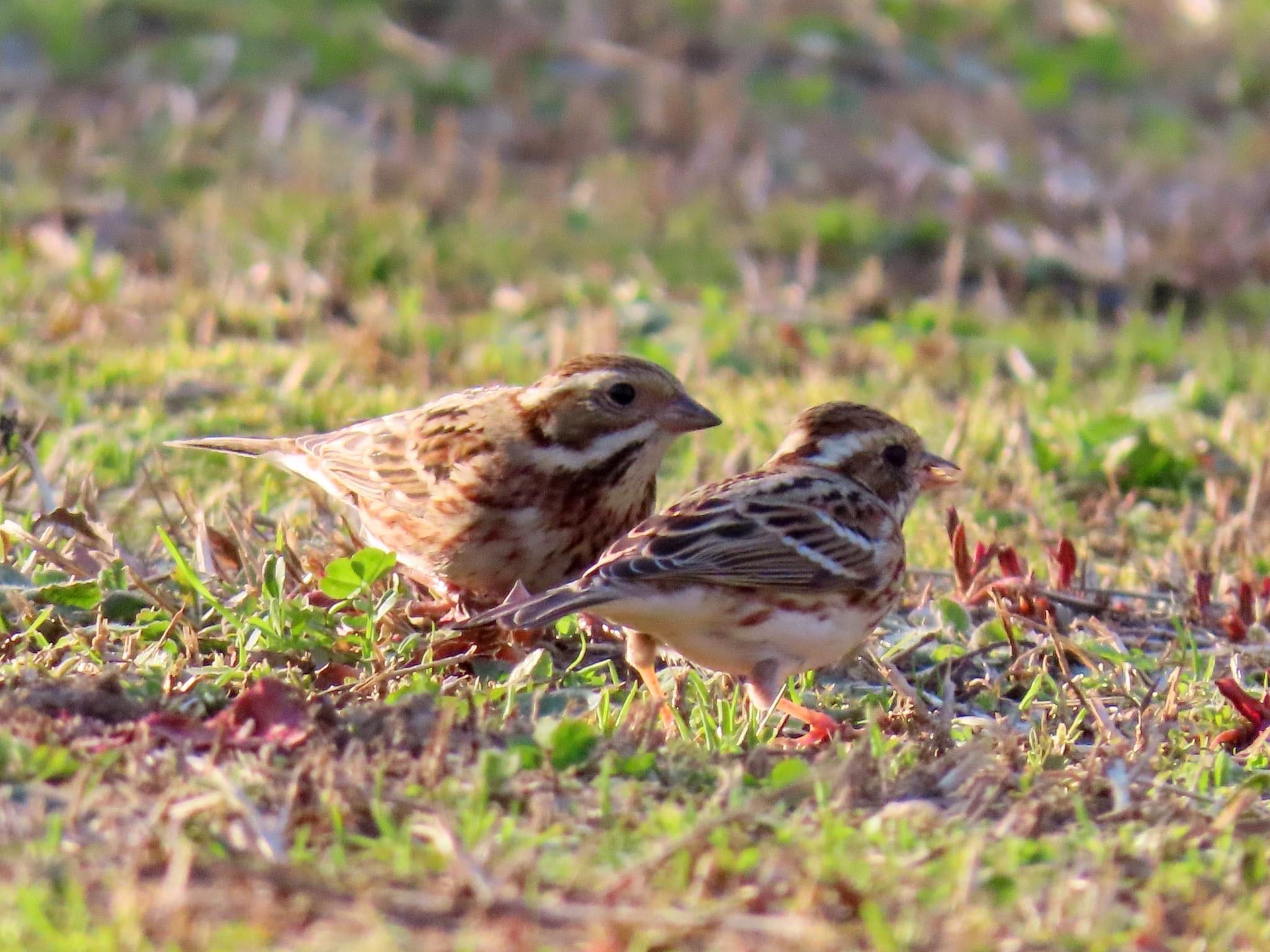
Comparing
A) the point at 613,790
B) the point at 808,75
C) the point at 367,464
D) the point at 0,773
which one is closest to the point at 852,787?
the point at 613,790

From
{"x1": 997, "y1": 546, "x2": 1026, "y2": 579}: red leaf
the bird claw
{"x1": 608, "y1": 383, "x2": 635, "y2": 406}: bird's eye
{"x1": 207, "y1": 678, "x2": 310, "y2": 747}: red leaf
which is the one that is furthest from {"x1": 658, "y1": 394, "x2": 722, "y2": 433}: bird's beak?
{"x1": 207, "y1": 678, "x2": 310, "y2": 747}: red leaf

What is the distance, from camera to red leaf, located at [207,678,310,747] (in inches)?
174

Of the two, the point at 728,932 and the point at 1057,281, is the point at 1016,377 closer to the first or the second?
the point at 1057,281

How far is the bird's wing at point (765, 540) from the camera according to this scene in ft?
17.2

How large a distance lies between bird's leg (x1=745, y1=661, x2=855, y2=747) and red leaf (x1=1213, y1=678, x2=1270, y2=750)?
3.18 feet

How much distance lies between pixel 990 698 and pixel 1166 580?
56.4 inches

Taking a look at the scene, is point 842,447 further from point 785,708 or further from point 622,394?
point 785,708

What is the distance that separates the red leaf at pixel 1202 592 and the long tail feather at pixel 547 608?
222 cm

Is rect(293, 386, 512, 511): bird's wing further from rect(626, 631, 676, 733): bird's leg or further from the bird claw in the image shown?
the bird claw

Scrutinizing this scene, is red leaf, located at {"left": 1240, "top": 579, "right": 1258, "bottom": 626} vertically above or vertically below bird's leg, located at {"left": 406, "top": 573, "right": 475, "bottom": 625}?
above

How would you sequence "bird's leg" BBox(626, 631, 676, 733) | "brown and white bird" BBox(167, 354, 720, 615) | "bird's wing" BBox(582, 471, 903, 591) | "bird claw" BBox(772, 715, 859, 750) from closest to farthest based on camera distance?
"bird claw" BBox(772, 715, 859, 750) → "bird's wing" BBox(582, 471, 903, 591) → "bird's leg" BBox(626, 631, 676, 733) → "brown and white bird" BBox(167, 354, 720, 615)

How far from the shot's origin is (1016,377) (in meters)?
9.82

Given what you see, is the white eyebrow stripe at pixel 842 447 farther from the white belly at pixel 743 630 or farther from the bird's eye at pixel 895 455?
the white belly at pixel 743 630

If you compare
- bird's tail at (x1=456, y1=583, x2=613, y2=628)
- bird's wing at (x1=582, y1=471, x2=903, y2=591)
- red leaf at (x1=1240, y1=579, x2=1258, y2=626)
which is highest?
bird's wing at (x1=582, y1=471, x2=903, y2=591)
